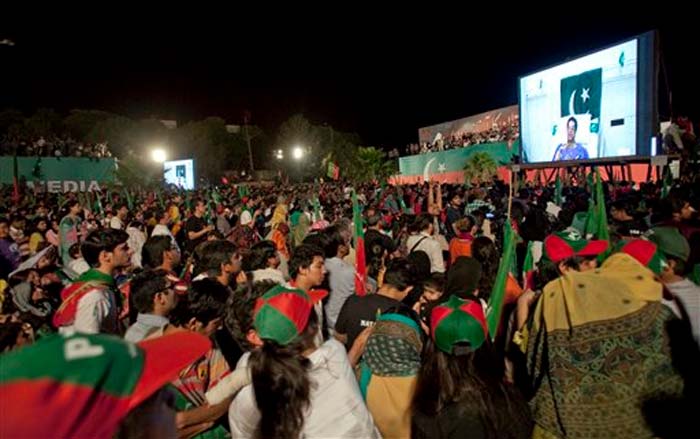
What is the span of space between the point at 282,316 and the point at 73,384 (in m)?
1.35

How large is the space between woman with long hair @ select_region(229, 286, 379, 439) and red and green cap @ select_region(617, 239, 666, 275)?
204cm

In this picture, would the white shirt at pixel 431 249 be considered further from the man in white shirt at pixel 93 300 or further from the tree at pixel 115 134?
the tree at pixel 115 134

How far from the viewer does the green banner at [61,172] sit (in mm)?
31212

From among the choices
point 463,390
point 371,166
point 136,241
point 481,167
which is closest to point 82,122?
point 371,166

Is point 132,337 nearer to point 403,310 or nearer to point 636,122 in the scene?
point 403,310

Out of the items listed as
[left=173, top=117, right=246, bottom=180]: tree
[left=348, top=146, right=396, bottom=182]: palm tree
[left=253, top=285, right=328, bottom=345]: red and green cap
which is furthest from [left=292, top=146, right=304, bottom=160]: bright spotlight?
[left=253, top=285, right=328, bottom=345]: red and green cap

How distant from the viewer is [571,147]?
15820mm

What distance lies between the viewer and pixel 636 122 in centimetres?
1316

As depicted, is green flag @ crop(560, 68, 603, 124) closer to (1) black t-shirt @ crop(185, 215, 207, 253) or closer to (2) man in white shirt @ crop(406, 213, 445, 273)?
(2) man in white shirt @ crop(406, 213, 445, 273)

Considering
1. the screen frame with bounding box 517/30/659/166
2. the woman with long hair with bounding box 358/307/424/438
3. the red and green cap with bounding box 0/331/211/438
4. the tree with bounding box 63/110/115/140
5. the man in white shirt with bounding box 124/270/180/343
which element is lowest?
the woman with long hair with bounding box 358/307/424/438

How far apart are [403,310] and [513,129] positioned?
2934cm

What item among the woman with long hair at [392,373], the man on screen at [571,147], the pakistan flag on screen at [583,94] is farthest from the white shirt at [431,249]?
the man on screen at [571,147]

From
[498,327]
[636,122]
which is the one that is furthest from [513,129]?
[498,327]

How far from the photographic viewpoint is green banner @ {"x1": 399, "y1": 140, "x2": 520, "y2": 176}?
27.5 metres
